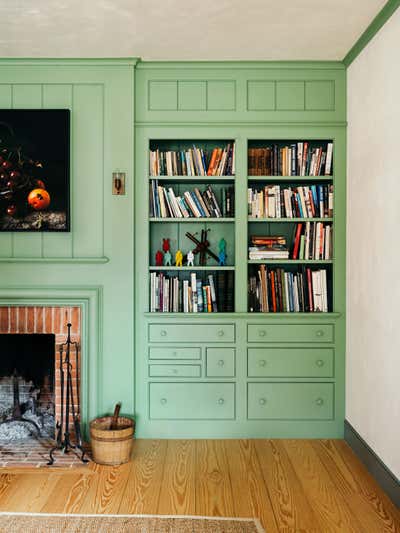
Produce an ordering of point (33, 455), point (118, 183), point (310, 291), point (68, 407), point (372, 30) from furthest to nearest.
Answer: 1. point (310, 291)
2. point (118, 183)
3. point (68, 407)
4. point (33, 455)
5. point (372, 30)

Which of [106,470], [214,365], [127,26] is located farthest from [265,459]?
[127,26]

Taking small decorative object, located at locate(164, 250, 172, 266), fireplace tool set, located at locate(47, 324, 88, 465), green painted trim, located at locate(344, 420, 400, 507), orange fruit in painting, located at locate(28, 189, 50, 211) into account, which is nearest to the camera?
green painted trim, located at locate(344, 420, 400, 507)

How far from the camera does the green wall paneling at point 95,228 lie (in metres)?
3.85

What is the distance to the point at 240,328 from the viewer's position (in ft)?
12.8

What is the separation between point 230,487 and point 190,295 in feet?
4.55

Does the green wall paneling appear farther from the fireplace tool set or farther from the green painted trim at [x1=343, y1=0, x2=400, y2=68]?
the green painted trim at [x1=343, y1=0, x2=400, y2=68]

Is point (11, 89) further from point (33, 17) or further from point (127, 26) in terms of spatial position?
point (127, 26)

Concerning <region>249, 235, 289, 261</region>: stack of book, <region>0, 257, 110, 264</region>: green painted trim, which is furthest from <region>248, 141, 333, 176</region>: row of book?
<region>0, 257, 110, 264</region>: green painted trim

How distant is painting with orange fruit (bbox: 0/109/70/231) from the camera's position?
12.4 feet

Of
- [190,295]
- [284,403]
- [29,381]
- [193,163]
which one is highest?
[193,163]

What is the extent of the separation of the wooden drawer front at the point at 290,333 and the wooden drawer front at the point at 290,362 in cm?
7

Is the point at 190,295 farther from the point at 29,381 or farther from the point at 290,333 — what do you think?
the point at 29,381

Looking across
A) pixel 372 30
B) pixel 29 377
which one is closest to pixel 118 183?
pixel 29 377

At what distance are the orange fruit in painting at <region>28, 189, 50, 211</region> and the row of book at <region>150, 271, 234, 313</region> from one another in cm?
92
